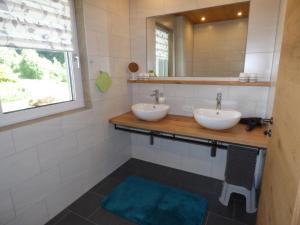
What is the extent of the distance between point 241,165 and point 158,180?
993 mm

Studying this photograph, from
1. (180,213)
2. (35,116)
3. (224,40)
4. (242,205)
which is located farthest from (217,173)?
(35,116)

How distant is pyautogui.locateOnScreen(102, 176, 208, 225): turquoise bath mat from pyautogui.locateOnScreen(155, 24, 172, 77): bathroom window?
134 centimetres

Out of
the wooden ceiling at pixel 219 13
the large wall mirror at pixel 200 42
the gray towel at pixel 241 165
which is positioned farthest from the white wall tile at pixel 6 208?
the wooden ceiling at pixel 219 13

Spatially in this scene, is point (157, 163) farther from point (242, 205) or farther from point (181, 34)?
point (181, 34)

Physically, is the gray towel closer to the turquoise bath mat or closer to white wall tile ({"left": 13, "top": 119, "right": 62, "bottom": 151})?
the turquoise bath mat

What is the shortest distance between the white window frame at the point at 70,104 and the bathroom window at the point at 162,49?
3.00 feet

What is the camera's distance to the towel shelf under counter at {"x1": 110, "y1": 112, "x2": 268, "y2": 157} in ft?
4.75

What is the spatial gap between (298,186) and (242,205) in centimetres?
138

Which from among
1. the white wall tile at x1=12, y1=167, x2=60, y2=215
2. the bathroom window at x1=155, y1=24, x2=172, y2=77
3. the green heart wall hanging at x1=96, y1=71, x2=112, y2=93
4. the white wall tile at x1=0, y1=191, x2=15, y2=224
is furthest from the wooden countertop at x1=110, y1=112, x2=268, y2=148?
the white wall tile at x1=0, y1=191, x2=15, y2=224

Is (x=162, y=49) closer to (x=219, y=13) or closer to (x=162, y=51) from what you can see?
(x=162, y=51)

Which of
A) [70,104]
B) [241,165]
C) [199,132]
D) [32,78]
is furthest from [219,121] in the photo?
[32,78]

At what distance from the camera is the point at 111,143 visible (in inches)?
88.0

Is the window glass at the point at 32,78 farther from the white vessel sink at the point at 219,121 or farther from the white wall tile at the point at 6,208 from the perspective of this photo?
the white vessel sink at the point at 219,121

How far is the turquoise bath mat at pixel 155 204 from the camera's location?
1592 millimetres
